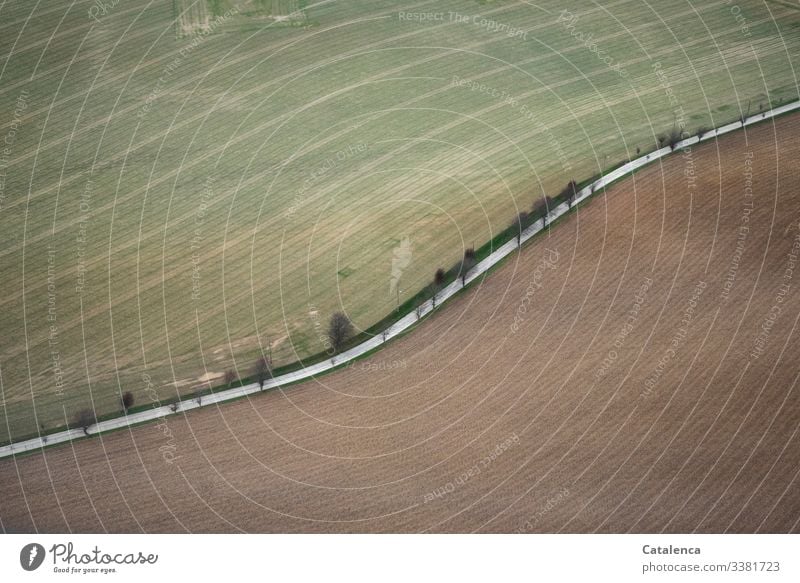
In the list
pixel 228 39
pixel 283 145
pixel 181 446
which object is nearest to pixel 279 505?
pixel 181 446

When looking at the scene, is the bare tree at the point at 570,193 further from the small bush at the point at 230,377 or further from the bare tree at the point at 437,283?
the small bush at the point at 230,377

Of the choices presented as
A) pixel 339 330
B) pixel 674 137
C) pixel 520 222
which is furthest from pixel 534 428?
pixel 674 137

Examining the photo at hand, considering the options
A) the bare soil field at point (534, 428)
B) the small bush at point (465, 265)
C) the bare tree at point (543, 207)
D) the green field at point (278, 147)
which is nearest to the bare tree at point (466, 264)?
the small bush at point (465, 265)

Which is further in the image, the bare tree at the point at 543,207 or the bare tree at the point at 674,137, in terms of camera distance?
the bare tree at the point at 674,137

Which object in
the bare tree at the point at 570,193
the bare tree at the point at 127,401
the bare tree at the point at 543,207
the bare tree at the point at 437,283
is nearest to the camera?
the bare tree at the point at 127,401

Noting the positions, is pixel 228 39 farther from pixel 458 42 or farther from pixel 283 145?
pixel 458 42

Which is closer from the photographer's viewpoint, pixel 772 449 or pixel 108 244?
pixel 772 449

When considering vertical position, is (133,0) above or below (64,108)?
above
